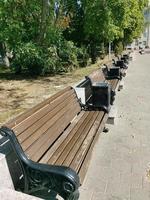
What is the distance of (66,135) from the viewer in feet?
15.5

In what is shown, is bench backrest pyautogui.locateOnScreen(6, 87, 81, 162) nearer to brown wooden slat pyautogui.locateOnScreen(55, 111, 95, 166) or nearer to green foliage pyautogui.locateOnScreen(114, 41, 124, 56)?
brown wooden slat pyautogui.locateOnScreen(55, 111, 95, 166)

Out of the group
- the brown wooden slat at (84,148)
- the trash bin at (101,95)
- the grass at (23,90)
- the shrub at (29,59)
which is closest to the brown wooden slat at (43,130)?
the brown wooden slat at (84,148)

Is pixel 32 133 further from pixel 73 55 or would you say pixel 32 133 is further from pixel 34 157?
pixel 73 55

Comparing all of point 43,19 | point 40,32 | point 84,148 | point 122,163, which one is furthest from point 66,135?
point 40,32

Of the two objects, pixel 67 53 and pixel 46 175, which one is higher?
pixel 67 53

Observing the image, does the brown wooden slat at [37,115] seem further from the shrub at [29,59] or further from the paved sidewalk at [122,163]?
the shrub at [29,59]

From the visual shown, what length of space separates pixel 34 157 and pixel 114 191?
1229mm

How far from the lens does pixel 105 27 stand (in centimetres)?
1777

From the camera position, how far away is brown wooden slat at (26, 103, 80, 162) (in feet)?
12.1

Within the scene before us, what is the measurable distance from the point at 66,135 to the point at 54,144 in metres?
0.44

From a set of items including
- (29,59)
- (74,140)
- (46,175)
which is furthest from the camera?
(29,59)

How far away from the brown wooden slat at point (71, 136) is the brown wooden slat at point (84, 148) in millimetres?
166

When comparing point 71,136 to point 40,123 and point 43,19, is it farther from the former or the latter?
point 43,19

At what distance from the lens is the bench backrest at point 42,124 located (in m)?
3.56
